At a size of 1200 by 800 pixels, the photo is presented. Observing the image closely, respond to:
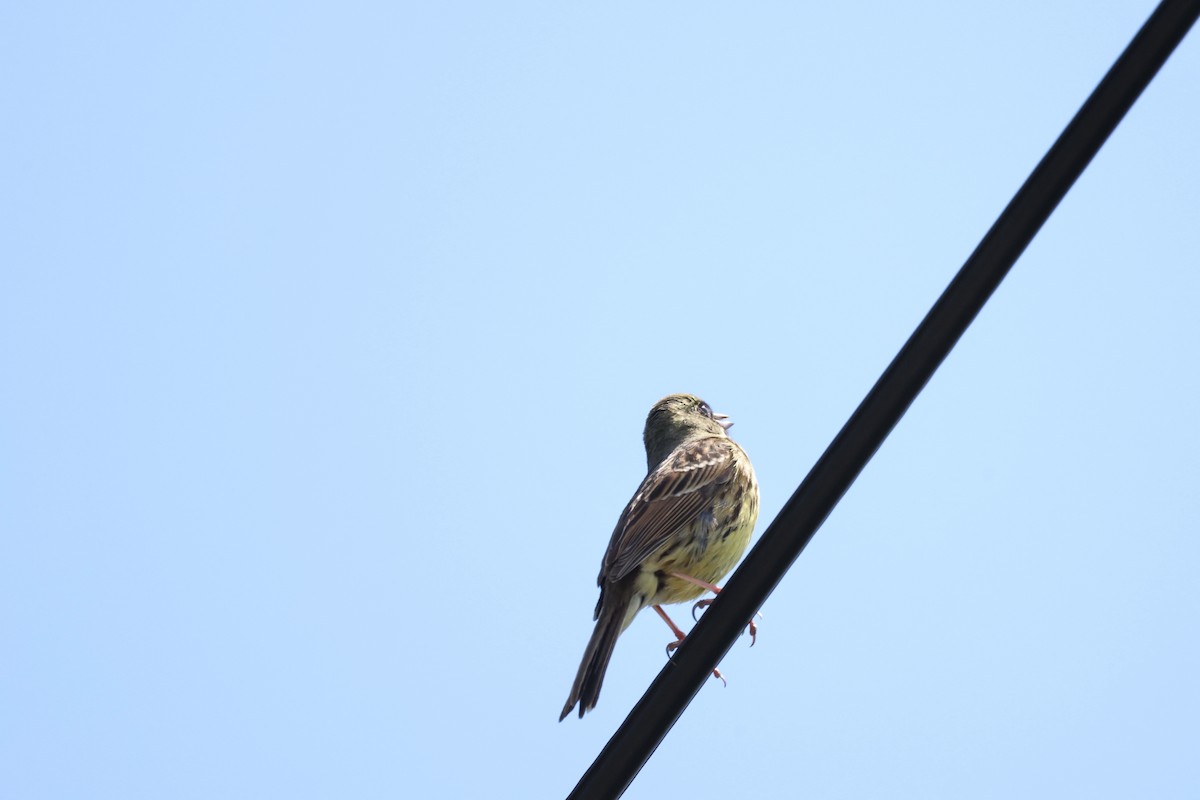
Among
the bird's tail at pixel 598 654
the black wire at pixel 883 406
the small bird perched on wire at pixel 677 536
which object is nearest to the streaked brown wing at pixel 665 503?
the small bird perched on wire at pixel 677 536

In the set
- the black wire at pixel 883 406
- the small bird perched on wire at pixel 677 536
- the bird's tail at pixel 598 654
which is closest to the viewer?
the black wire at pixel 883 406

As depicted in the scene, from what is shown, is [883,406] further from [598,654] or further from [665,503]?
[665,503]

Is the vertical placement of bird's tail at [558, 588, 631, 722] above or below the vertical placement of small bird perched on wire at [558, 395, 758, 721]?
below

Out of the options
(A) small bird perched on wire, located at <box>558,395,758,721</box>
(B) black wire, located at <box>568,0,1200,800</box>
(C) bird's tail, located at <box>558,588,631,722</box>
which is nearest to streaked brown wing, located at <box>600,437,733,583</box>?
(A) small bird perched on wire, located at <box>558,395,758,721</box>

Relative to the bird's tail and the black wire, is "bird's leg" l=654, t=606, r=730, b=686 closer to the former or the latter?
the bird's tail

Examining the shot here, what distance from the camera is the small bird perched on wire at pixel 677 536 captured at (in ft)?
23.0

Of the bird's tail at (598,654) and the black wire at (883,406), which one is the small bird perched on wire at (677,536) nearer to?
the bird's tail at (598,654)

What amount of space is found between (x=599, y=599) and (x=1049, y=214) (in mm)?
4417

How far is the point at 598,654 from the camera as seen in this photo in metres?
6.29

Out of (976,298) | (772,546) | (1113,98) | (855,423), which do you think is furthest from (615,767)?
(1113,98)

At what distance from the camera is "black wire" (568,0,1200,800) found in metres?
2.91

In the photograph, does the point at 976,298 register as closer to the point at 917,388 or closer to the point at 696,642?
the point at 917,388

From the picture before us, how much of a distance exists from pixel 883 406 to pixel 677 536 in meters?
4.11

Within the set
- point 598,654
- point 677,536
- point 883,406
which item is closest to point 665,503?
point 677,536
